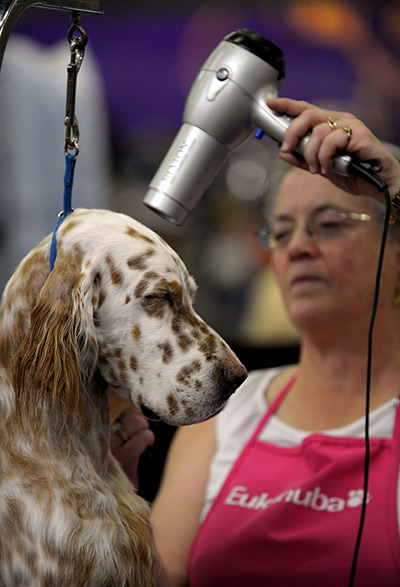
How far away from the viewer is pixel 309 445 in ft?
4.21

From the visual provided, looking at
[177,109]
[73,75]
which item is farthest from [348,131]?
[177,109]

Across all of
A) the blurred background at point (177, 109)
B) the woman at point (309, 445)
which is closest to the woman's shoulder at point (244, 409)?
the woman at point (309, 445)

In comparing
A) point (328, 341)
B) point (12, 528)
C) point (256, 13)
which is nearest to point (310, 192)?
point (328, 341)

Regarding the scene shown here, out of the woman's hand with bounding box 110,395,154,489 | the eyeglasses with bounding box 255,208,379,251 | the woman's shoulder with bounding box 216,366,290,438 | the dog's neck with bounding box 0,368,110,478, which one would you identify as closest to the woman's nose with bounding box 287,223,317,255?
the eyeglasses with bounding box 255,208,379,251

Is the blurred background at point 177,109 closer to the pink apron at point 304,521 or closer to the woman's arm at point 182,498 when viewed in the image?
the woman's arm at point 182,498

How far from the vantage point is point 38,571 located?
0.74 meters

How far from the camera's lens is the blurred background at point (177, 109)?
2000 millimetres

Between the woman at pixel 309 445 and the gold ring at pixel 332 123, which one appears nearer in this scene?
the gold ring at pixel 332 123

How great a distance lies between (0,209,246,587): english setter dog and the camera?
742 mm

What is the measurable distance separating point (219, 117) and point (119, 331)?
0.34 metres

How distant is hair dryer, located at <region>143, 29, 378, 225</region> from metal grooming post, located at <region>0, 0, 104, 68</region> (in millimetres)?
195

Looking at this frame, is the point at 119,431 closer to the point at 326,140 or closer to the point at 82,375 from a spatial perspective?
the point at 82,375

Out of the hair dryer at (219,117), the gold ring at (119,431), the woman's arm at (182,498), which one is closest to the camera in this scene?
the hair dryer at (219,117)

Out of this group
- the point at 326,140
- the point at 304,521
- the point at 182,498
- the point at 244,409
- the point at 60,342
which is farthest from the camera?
the point at 244,409
